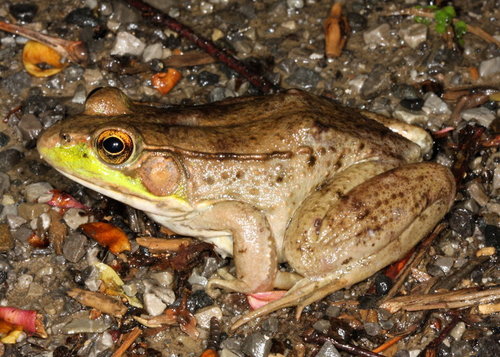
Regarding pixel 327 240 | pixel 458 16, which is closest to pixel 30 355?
pixel 327 240

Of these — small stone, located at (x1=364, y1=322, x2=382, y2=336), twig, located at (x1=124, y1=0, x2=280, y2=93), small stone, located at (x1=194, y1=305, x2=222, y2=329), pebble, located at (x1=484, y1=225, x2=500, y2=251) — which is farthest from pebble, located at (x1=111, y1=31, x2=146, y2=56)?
pebble, located at (x1=484, y1=225, x2=500, y2=251)

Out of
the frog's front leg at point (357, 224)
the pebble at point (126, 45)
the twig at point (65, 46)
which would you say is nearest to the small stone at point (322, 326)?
the frog's front leg at point (357, 224)

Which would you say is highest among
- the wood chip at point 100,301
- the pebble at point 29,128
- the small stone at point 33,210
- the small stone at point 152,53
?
the small stone at point 152,53

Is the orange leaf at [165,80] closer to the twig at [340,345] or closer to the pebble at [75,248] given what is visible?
the pebble at [75,248]

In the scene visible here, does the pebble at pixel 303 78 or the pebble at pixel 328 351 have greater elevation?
the pebble at pixel 303 78

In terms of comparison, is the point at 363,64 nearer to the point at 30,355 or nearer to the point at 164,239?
the point at 164,239

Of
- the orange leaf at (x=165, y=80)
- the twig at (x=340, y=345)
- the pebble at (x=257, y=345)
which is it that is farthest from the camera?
the orange leaf at (x=165, y=80)

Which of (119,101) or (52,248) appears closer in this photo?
(119,101)
